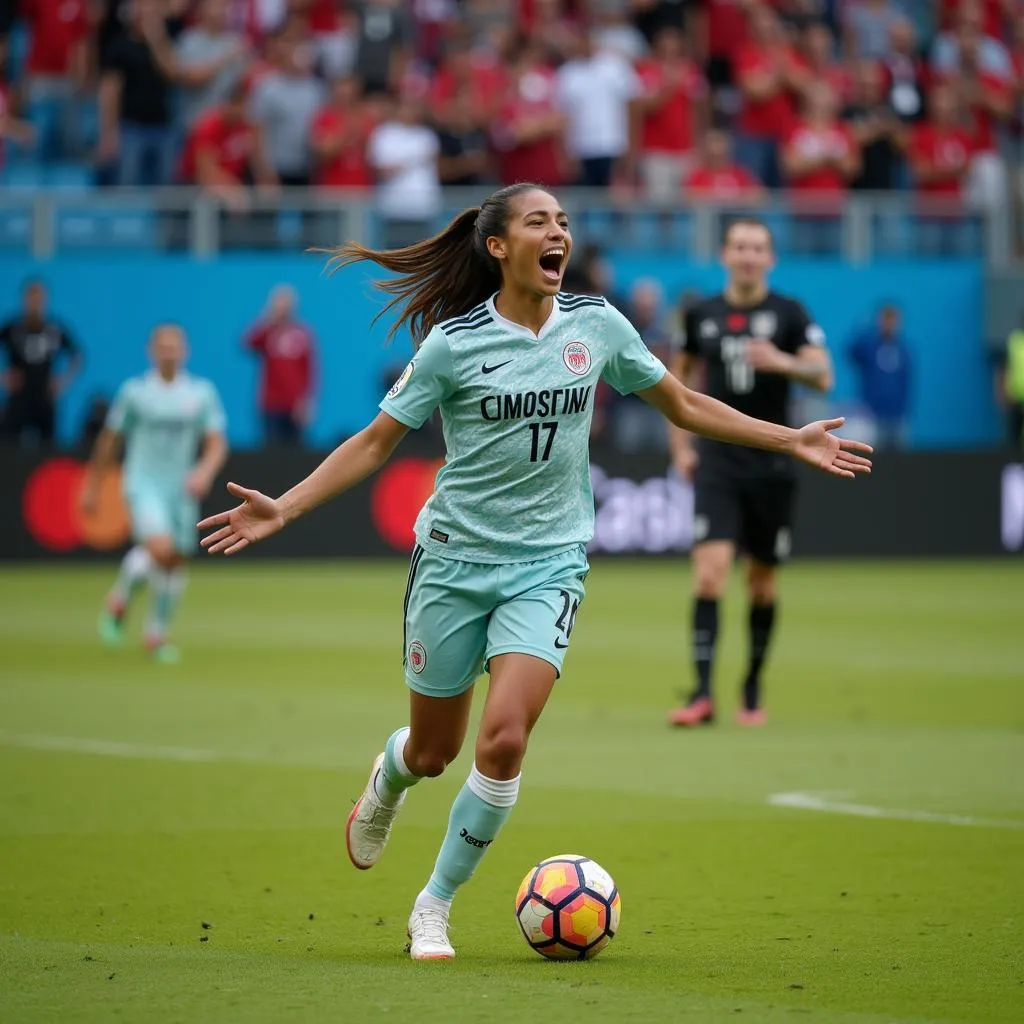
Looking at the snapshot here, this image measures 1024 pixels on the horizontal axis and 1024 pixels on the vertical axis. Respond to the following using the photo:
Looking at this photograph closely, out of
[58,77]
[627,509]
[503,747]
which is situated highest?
[58,77]

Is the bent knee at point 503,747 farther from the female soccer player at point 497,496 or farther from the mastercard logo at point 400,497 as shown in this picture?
the mastercard logo at point 400,497

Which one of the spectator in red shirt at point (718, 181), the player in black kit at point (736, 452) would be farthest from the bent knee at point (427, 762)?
the spectator in red shirt at point (718, 181)

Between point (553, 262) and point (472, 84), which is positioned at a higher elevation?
point (472, 84)

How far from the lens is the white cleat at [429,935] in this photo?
6.39 metres

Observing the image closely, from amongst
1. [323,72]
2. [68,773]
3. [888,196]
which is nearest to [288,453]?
[323,72]

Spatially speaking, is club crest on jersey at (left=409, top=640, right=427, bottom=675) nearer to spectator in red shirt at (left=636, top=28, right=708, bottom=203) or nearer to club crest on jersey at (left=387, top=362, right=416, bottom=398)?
club crest on jersey at (left=387, top=362, right=416, bottom=398)

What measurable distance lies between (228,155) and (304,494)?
18534 millimetres

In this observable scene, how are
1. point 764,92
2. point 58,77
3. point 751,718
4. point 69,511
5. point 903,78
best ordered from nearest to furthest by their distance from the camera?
point 751,718 → point 69,511 → point 58,77 → point 764,92 → point 903,78

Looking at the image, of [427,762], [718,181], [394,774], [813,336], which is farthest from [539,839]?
[718,181]

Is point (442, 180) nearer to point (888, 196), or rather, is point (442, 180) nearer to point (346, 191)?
point (346, 191)

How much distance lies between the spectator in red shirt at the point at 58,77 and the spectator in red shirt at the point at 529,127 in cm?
498

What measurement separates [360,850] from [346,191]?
18.3 meters

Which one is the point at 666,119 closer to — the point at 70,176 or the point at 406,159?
the point at 406,159

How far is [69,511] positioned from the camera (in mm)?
23812
